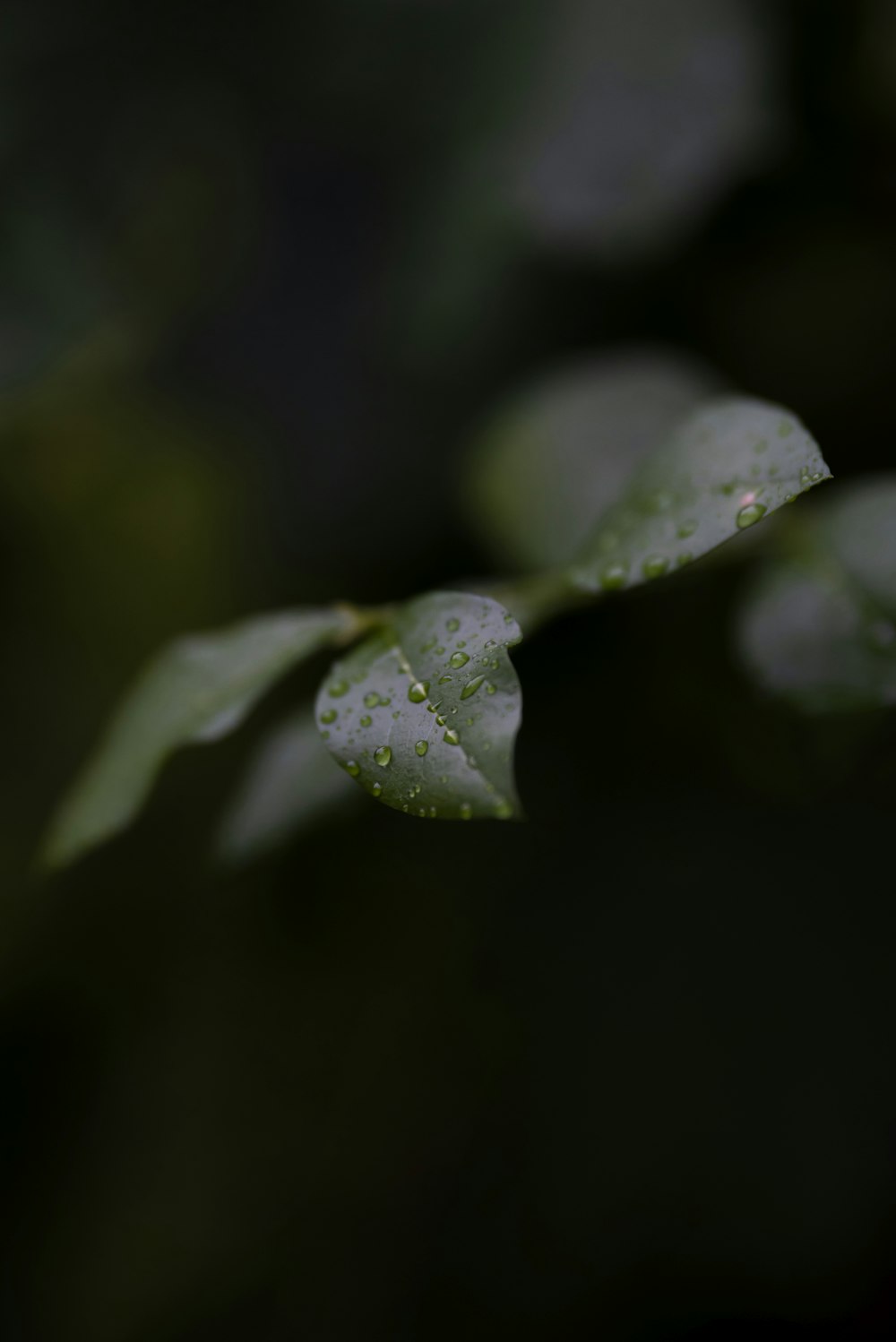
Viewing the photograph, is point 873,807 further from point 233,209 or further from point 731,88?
point 233,209

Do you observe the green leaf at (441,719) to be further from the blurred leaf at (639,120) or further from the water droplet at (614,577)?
the blurred leaf at (639,120)

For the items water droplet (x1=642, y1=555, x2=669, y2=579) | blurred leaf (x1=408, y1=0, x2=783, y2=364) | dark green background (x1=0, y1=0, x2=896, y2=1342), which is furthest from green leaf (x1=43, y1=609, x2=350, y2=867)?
blurred leaf (x1=408, y1=0, x2=783, y2=364)

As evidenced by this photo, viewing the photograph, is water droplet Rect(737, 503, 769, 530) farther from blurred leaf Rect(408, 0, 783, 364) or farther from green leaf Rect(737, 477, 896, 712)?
blurred leaf Rect(408, 0, 783, 364)

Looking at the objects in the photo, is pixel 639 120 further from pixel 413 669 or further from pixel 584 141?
pixel 413 669

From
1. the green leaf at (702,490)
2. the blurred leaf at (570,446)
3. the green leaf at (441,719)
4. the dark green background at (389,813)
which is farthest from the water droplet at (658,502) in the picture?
the dark green background at (389,813)

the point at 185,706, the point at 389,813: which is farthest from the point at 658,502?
the point at 389,813
